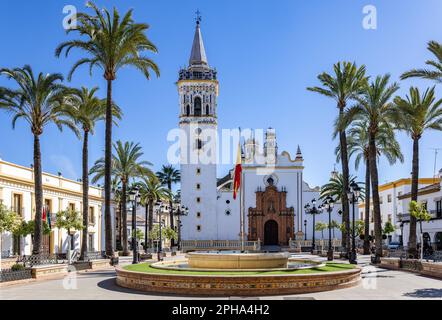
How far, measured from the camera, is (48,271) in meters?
23.2

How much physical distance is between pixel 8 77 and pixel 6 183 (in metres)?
11.1

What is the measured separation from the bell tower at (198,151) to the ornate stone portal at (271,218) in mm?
4946

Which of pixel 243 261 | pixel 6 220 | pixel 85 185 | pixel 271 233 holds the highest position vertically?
pixel 85 185

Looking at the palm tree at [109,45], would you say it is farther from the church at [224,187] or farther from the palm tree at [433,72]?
the church at [224,187]

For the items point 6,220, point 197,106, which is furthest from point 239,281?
point 197,106

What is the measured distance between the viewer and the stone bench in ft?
72.8

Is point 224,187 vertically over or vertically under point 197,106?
under

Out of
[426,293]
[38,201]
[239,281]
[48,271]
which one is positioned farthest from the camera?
[38,201]

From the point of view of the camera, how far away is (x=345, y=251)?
3838cm

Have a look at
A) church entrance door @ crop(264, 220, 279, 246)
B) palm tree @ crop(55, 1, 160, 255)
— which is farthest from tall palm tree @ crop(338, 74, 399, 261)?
church entrance door @ crop(264, 220, 279, 246)

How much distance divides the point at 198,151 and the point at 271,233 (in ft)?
42.0

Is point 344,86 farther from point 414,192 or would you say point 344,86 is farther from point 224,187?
point 224,187

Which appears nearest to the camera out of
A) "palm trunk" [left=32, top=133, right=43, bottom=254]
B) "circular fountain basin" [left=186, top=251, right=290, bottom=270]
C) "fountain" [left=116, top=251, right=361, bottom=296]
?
"fountain" [left=116, top=251, right=361, bottom=296]

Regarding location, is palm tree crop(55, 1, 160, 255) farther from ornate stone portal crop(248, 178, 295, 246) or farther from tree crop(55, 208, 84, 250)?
ornate stone portal crop(248, 178, 295, 246)
